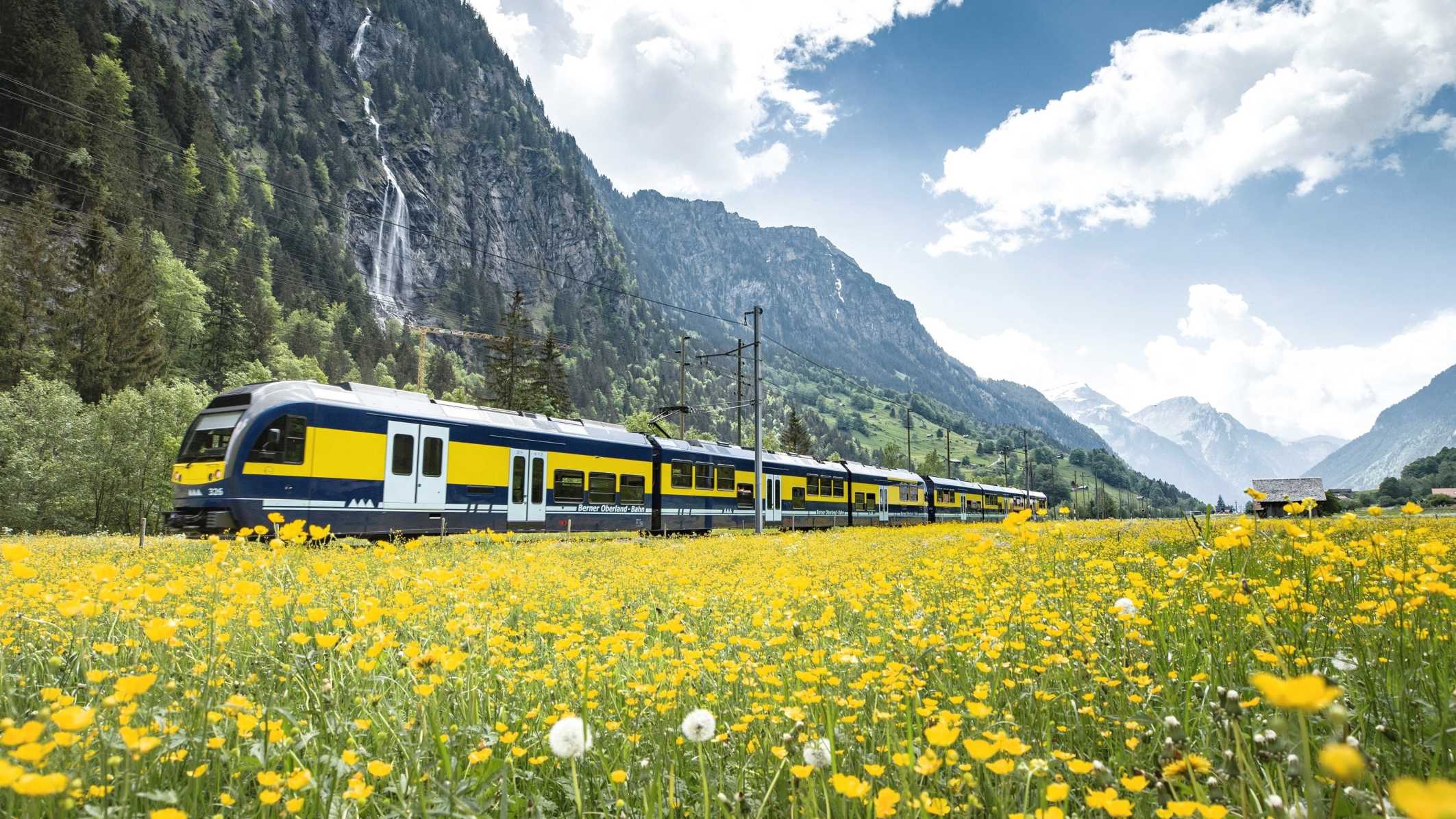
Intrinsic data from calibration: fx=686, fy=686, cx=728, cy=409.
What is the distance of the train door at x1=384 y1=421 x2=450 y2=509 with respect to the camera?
16.0 metres

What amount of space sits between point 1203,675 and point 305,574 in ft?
12.7

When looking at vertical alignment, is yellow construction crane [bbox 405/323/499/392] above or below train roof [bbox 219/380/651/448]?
above

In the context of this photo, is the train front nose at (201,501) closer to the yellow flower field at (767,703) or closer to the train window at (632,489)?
the yellow flower field at (767,703)

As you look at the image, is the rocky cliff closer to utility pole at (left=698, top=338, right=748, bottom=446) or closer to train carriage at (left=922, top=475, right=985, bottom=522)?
utility pole at (left=698, top=338, right=748, bottom=446)

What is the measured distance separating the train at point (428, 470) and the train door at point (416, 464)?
0.08ft

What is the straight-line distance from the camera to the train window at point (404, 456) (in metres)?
16.1

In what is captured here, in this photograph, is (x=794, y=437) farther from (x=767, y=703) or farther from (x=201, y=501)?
(x=767, y=703)

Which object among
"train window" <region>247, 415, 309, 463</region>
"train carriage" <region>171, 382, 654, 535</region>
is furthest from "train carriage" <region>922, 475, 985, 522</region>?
"train window" <region>247, 415, 309, 463</region>

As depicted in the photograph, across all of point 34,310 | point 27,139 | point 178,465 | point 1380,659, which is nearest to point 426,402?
point 178,465

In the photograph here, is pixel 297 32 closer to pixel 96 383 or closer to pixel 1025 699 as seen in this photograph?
pixel 96 383

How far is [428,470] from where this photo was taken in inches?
661

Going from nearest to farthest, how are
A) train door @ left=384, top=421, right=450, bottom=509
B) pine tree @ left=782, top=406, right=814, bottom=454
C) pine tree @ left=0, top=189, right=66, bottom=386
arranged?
1. train door @ left=384, top=421, right=450, bottom=509
2. pine tree @ left=0, top=189, right=66, bottom=386
3. pine tree @ left=782, top=406, right=814, bottom=454

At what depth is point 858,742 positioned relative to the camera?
248 cm

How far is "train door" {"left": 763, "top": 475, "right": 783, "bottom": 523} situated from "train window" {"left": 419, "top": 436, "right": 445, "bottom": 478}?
15.3m
